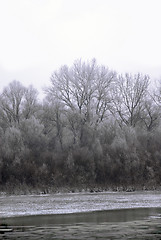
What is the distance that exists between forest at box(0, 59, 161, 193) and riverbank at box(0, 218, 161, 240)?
110 feet

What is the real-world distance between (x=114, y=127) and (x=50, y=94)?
1175 cm

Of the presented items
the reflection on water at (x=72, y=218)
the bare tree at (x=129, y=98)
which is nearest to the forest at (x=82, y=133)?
the bare tree at (x=129, y=98)

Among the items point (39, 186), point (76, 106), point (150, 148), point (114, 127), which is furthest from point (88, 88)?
point (39, 186)

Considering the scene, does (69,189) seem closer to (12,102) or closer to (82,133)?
(82,133)

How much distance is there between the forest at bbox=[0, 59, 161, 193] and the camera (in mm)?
59031

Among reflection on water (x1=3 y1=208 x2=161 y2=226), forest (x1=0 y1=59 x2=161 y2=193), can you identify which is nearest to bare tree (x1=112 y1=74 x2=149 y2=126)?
forest (x1=0 y1=59 x2=161 y2=193)

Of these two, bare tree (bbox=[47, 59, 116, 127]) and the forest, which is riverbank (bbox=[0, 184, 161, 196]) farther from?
bare tree (bbox=[47, 59, 116, 127])

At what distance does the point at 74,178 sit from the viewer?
193ft

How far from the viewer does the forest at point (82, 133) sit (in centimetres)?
5903

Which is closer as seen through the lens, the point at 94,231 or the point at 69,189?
the point at 94,231

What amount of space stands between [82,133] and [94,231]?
46.9 meters

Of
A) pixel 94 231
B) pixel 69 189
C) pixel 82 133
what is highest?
pixel 82 133

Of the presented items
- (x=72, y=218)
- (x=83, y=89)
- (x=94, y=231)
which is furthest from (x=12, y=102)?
(x=94, y=231)

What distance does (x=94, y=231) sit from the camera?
1988 cm
